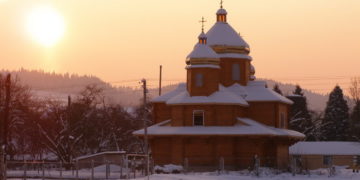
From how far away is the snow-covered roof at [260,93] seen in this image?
227 feet

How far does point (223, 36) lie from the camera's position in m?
72.5

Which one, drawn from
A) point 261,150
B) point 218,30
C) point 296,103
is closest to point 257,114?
point 261,150

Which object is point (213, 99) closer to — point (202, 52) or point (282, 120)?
point (202, 52)

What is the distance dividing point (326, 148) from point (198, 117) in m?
32.2

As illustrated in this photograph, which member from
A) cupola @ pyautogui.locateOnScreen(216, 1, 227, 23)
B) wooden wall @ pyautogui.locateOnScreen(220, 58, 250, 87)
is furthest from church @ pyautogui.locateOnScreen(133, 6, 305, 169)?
cupola @ pyautogui.locateOnScreen(216, 1, 227, 23)

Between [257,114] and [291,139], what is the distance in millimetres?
4363

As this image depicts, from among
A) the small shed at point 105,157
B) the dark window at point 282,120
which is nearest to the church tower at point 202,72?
the dark window at point 282,120

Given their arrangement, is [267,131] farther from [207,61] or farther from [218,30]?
[218,30]

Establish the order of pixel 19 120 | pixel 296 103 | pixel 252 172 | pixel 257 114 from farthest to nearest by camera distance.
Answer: pixel 296 103 < pixel 19 120 < pixel 257 114 < pixel 252 172

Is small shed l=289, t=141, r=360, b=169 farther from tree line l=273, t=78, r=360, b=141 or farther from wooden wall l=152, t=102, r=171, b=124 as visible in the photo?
wooden wall l=152, t=102, r=171, b=124

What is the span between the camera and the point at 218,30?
239ft

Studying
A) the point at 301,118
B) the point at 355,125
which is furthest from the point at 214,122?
the point at 301,118

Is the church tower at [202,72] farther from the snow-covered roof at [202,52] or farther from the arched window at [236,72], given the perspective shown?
the arched window at [236,72]

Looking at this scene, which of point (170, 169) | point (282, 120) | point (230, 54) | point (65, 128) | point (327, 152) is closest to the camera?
point (170, 169)
